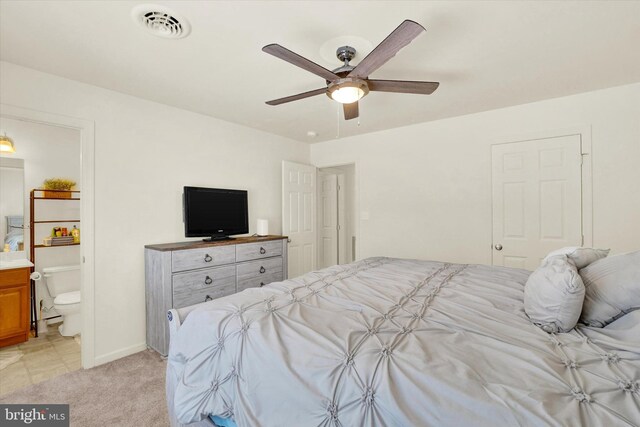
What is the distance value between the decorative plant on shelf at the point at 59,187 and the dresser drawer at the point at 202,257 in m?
2.12

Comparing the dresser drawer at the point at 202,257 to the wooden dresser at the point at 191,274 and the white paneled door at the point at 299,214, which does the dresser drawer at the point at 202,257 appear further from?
the white paneled door at the point at 299,214

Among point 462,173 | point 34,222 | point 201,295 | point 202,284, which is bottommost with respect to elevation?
point 201,295

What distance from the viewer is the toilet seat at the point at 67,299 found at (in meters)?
3.07

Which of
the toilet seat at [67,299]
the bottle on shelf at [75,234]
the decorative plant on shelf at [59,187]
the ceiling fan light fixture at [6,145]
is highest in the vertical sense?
the ceiling fan light fixture at [6,145]

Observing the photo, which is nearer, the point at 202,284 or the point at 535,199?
the point at 202,284

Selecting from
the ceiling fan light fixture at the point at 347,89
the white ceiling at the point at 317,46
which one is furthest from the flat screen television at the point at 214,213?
the ceiling fan light fixture at the point at 347,89

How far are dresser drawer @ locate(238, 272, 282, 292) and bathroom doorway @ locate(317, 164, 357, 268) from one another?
218 cm

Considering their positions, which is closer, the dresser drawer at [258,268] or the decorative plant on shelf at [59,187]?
the dresser drawer at [258,268]

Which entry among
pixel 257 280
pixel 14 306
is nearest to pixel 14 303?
pixel 14 306

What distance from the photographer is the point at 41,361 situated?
264 centimetres

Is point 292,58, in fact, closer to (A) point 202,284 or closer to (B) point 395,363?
(B) point 395,363

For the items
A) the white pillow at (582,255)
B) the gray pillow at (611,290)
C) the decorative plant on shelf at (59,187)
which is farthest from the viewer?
the decorative plant on shelf at (59,187)

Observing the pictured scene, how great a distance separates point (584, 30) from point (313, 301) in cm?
236

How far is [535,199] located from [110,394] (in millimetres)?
4178
